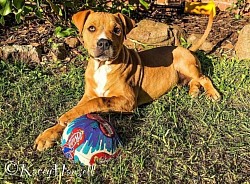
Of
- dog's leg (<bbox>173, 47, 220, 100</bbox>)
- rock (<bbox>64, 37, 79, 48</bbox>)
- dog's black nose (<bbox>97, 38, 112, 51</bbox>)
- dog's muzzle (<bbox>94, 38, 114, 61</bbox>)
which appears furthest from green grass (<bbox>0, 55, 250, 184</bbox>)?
rock (<bbox>64, 37, 79, 48</bbox>)

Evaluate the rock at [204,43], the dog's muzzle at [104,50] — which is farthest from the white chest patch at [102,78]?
the rock at [204,43]

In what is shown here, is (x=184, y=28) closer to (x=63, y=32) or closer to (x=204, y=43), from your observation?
(x=204, y=43)

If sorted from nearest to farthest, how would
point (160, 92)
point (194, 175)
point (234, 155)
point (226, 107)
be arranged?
point (194, 175)
point (234, 155)
point (226, 107)
point (160, 92)

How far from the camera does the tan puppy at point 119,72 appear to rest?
441cm

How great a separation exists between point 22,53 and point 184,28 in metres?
2.95

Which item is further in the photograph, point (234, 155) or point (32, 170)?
point (234, 155)

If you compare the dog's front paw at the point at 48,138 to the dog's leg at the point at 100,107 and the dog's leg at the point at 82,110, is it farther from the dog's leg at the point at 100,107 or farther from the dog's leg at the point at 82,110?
the dog's leg at the point at 100,107

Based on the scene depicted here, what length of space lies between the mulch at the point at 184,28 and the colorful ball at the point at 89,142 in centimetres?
288

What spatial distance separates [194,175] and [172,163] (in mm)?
254

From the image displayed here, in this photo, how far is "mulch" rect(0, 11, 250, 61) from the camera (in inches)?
264

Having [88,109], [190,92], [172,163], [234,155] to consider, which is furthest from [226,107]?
[88,109]

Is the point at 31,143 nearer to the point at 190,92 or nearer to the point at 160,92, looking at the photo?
the point at 160,92

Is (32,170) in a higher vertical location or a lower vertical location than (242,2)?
lower

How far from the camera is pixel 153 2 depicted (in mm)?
7785
